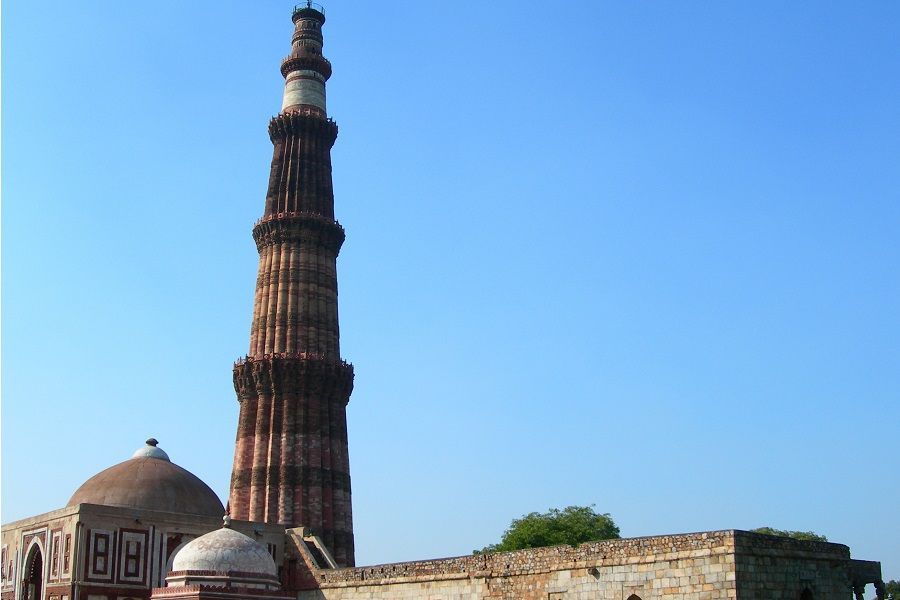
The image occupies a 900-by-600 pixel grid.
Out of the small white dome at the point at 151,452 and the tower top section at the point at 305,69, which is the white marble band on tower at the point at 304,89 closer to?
the tower top section at the point at 305,69

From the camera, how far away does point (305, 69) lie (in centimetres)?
5019

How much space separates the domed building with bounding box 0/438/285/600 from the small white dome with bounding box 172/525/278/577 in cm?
69

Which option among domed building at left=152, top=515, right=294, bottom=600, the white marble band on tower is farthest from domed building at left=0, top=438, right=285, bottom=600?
the white marble band on tower

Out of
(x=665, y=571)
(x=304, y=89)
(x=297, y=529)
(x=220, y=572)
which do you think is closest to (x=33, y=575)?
(x=297, y=529)

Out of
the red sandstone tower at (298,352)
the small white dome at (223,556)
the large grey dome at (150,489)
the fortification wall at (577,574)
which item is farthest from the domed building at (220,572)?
the red sandstone tower at (298,352)

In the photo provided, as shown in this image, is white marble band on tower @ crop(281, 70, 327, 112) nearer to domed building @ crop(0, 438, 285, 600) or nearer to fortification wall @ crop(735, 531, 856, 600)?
domed building @ crop(0, 438, 285, 600)

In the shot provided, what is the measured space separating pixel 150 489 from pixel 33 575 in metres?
4.85

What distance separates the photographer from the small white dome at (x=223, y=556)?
29.4m

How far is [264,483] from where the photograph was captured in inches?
1697

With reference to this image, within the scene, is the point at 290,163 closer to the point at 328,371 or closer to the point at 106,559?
the point at 328,371

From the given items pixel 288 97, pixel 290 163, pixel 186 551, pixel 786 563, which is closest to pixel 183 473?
pixel 186 551

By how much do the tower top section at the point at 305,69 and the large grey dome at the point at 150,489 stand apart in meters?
18.8

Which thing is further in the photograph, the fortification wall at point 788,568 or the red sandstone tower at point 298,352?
the red sandstone tower at point 298,352

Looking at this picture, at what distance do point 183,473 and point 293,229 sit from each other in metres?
12.6
